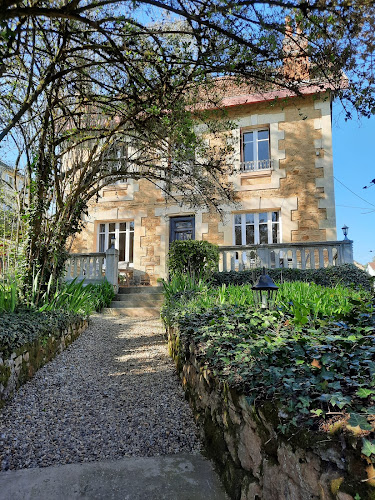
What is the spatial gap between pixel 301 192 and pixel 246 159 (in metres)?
2.07

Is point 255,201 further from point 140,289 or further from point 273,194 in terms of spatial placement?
point 140,289

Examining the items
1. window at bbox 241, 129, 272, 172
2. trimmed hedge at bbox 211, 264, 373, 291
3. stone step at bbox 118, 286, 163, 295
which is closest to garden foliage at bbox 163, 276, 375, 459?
trimmed hedge at bbox 211, 264, 373, 291

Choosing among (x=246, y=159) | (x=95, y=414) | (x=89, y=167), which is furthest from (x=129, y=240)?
(x=95, y=414)

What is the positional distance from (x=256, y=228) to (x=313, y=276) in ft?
11.0

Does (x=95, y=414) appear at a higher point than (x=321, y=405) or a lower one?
lower

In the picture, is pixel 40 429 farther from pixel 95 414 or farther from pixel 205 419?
pixel 205 419

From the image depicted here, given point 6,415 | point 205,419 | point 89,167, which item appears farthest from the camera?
point 89,167

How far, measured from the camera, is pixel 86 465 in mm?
2039

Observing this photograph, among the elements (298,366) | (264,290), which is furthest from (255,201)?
(298,366)

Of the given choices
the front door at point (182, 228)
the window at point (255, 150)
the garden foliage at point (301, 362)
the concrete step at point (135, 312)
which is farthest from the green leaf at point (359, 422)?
the window at point (255, 150)

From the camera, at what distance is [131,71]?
158 inches

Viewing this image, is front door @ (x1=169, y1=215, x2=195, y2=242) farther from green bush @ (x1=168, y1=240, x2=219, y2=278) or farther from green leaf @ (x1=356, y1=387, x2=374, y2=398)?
green leaf @ (x1=356, y1=387, x2=374, y2=398)

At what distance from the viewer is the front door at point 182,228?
10784 mm

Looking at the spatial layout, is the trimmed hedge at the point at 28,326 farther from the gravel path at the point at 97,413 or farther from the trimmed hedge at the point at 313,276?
the trimmed hedge at the point at 313,276
